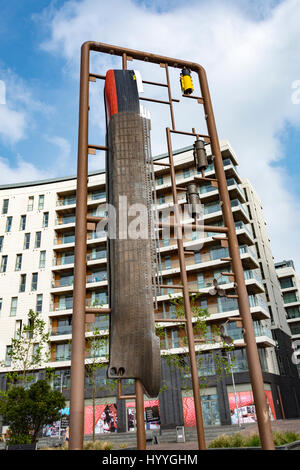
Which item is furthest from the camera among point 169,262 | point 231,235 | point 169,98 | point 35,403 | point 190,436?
point 169,262

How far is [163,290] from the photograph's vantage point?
42344 mm

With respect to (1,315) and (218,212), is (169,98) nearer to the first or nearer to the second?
→ (218,212)

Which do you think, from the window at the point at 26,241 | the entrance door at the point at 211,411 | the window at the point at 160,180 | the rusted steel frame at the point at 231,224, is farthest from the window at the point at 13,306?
the rusted steel frame at the point at 231,224

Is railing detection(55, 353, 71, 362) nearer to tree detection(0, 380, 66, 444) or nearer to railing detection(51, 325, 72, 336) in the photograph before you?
railing detection(51, 325, 72, 336)

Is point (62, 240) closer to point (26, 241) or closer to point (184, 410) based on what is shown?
point (26, 241)

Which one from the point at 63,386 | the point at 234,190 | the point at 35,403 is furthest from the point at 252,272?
the point at 35,403

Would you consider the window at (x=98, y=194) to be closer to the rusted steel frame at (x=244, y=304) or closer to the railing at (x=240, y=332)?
the railing at (x=240, y=332)

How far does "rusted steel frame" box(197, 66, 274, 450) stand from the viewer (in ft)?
19.0

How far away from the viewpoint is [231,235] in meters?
7.17

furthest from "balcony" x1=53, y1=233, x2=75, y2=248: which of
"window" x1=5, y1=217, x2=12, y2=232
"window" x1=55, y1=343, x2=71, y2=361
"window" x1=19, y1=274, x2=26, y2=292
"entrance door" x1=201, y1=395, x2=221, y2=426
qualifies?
"entrance door" x1=201, y1=395, x2=221, y2=426

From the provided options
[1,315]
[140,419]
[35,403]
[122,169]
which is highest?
[1,315]

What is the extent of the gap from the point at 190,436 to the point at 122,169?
1065 inches

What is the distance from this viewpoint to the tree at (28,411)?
20.0m

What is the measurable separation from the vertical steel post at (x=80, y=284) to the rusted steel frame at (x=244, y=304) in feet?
8.70
